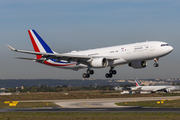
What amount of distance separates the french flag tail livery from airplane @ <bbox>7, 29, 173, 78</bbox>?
3.32m

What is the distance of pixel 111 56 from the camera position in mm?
53031

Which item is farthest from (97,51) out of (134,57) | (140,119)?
(140,119)

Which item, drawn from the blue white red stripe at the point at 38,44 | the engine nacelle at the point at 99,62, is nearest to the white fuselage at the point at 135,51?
the engine nacelle at the point at 99,62

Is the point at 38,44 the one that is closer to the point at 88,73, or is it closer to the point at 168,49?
the point at 88,73

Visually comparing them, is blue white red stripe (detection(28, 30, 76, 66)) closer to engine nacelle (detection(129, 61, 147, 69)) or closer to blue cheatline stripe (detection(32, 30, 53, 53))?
blue cheatline stripe (detection(32, 30, 53, 53))

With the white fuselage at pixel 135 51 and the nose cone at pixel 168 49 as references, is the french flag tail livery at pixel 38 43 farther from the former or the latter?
the nose cone at pixel 168 49

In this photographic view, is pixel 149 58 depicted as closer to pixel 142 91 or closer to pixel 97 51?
pixel 97 51

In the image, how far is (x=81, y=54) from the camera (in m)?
59.0

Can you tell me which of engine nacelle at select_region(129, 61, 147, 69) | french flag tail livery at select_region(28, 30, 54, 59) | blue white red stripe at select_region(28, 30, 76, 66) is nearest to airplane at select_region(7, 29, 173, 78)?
engine nacelle at select_region(129, 61, 147, 69)

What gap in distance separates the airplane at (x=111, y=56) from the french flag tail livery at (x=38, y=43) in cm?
332

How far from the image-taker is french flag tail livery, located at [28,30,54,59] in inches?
2613

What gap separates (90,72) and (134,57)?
1086 centimetres

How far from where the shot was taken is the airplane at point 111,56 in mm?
48825

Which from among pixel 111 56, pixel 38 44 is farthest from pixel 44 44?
pixel 111 56
